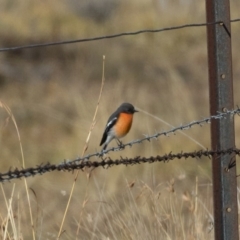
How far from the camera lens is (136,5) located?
18.3 meters

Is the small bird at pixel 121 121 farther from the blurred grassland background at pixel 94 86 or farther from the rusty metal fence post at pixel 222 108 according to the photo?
the rusty metal fence post at pixel 222 108

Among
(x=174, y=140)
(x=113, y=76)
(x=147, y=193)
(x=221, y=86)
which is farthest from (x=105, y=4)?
(x=221, y=86)

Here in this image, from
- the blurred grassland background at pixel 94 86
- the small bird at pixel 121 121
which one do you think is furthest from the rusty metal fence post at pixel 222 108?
the blurred grassland background at pixel 94 86

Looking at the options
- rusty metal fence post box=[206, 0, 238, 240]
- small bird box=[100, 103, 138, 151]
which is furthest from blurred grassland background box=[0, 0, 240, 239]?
rusty metal fence post box=[206, 0, 238, 240]

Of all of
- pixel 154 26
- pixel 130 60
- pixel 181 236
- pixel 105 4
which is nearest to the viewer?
pixel 181 236

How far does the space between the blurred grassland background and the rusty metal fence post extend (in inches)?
126

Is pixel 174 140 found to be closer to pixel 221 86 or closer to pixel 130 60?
pixel 130 60

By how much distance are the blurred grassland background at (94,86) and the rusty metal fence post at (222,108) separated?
3.20 m

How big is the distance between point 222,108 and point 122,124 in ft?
6.86

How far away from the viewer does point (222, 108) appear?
11.5 ft

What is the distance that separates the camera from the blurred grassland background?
30.5 ft

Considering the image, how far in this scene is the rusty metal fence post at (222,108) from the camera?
11.4ft

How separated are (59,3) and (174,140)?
26.3 feet

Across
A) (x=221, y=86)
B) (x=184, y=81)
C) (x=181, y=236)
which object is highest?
(x=184, y=81)
